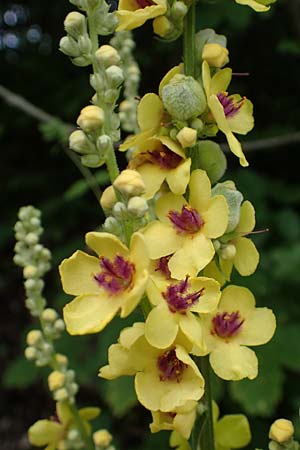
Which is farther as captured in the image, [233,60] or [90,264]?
[233,60]

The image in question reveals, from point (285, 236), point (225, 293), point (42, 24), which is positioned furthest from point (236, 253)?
point (42, 24)

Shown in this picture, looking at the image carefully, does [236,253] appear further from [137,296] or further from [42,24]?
[42,24]

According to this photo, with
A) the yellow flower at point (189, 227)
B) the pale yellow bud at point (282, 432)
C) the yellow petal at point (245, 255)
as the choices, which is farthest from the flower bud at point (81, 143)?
the pale yellow bud at point (282, 432)

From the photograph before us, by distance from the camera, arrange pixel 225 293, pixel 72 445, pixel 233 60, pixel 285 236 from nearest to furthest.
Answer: pixel 225 293, pixel 72 445, pixel 285 236, pixel 233 60

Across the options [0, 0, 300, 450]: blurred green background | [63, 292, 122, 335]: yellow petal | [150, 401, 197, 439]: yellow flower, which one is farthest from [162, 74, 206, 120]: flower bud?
[0, 0, 300, 450]: blurred green background

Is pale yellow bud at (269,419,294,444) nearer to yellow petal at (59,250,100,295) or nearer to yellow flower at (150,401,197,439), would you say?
yellow flower at (150,401,197,439)

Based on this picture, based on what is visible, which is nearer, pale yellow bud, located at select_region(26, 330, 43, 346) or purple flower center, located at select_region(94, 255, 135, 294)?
purple flower center, located at select_region(94, 255, 135, 294)
